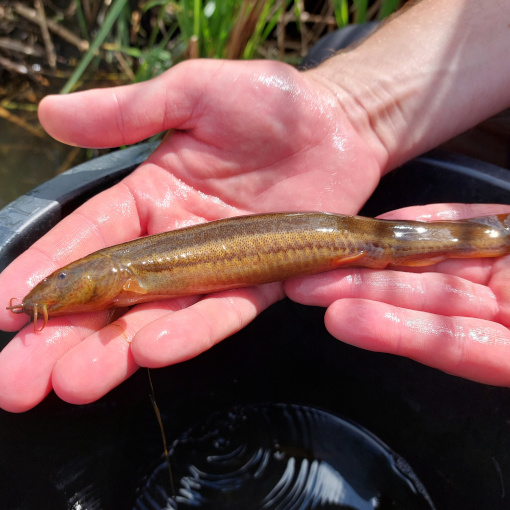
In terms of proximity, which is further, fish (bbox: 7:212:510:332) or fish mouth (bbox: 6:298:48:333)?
fish (bbox: 7:212:510:332)

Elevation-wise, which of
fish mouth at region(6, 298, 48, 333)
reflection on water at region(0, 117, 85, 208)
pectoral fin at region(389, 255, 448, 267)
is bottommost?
reflection on water at region(0, 117, 85, 208)

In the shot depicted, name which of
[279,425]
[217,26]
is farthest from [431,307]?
[217,26]

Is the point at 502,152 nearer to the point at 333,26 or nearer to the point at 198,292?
the point at 198,292

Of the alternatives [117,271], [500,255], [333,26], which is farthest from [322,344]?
[333,26]

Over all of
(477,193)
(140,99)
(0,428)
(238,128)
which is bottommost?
(0,428)

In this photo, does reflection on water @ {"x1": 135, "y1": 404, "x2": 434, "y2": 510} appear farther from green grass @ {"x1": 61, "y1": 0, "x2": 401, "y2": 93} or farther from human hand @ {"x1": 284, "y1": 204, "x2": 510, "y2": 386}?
green grass @ {"x1": 61, "y1": 0, "x2": 401, "y2": 93}

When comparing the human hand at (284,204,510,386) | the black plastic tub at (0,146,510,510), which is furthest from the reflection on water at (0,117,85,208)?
the human hand at (284,204,510,386)

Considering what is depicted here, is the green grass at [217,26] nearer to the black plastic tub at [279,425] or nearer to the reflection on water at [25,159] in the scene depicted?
the reflection on water at [25,159]

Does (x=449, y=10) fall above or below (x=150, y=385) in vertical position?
above
